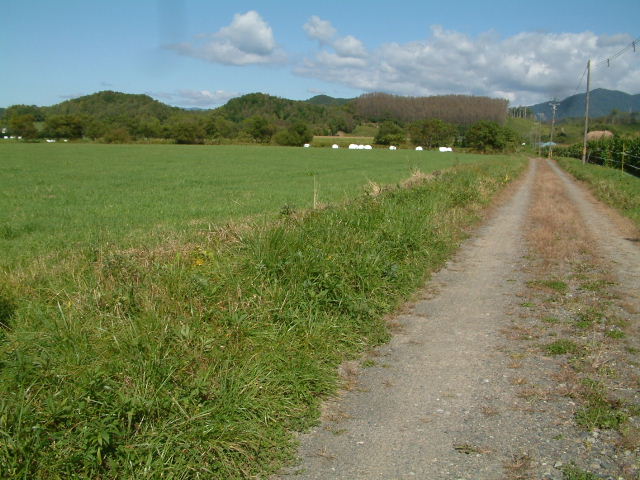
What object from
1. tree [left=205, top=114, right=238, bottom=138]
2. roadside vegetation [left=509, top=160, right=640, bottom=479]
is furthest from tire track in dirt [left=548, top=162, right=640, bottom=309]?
tree [left=205, top=114, right=238, bottom=138]

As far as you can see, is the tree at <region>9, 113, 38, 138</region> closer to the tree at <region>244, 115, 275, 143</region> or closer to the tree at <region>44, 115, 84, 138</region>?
the tree at <region>44, 115, 84, 138</region>

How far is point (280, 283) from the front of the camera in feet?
A: 18.6

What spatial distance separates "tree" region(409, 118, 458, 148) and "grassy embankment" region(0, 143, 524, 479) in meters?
118

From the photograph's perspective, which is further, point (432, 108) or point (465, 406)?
point (432, 108)

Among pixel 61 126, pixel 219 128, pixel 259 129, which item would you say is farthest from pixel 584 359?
pixel 259 129

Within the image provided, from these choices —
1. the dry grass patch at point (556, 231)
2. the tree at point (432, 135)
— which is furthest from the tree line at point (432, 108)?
the dry grass patch at point (556, 231)

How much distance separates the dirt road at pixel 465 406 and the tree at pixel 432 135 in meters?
118

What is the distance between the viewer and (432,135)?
121 metres

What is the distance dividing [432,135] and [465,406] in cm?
12246

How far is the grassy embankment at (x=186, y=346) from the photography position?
2955mm

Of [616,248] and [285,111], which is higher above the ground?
[285,111]

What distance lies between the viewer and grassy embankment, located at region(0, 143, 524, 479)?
2955 millimetres

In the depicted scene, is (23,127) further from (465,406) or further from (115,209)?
(465,406)

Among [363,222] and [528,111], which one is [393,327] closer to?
[363,222]
